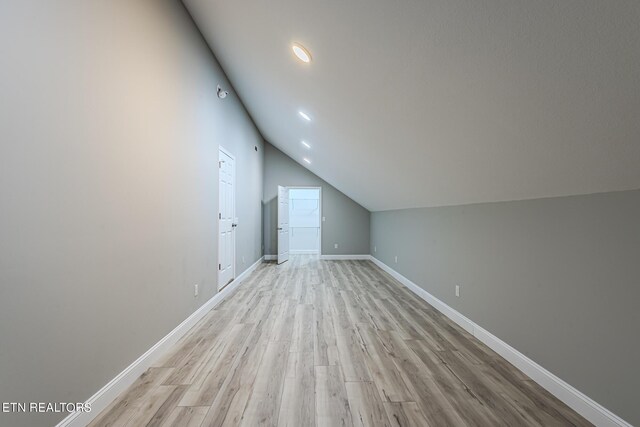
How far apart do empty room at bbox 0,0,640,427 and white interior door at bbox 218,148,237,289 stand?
1.82ft

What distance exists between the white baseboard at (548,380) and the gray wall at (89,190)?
8.76ft

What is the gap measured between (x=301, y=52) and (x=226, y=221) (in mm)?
2648

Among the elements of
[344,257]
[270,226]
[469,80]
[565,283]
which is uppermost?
[469,80]

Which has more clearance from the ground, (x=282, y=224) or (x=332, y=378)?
(x=282, y=224)

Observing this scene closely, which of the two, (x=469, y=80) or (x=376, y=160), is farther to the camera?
(x=376, y=160)

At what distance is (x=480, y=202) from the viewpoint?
2.69m

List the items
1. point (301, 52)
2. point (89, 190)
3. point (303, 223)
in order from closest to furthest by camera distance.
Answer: point (89, 190), point (301, 52), point (303, 223)

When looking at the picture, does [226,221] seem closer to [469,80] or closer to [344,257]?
[469,80]

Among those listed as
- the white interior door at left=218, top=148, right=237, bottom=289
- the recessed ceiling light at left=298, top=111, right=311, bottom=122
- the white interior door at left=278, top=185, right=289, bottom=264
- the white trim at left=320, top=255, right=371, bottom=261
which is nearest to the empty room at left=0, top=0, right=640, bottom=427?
the recessed ceiling light at left=298, top=111, right=311, bottom=122

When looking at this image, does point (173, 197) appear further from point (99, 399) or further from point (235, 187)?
point (235, 187)

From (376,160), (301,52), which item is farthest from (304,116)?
(301,52)

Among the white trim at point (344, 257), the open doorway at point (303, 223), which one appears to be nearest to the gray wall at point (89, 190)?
the white trim at point (344, 257)

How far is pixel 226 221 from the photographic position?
4277 mm

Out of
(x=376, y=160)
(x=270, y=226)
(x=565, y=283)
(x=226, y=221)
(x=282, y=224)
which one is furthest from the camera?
(x=270, y=226)
